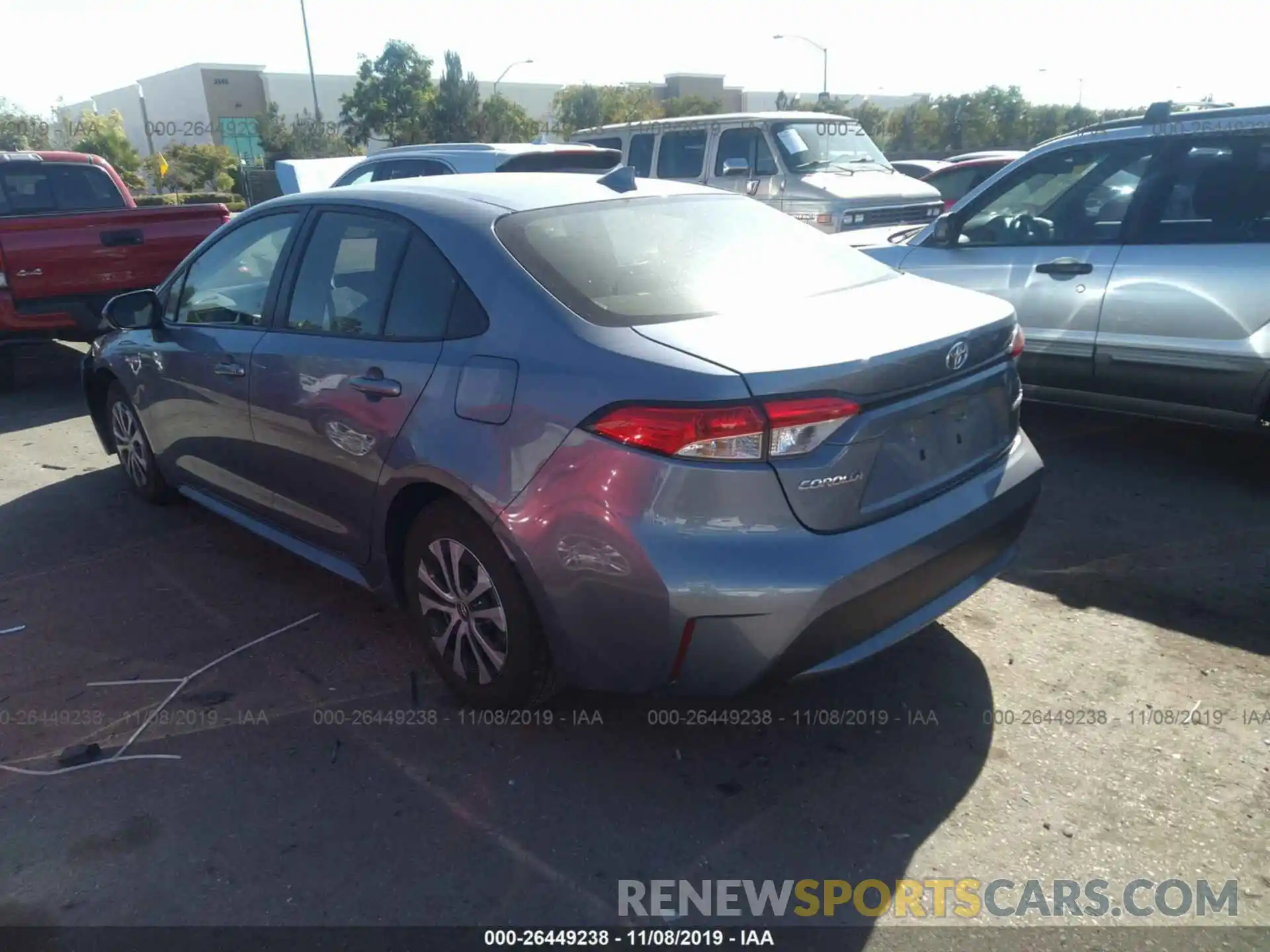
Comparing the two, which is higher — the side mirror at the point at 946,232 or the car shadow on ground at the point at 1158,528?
the side mirror at the point at 946,232

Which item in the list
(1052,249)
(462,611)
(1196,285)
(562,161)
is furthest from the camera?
(562,161)

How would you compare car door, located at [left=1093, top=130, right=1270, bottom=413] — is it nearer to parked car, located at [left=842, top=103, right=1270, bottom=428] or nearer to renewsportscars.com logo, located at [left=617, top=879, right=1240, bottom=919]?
parked car, located at [left=842, top=103, right=1270, bottom=428]

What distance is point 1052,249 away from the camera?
5.59 meters

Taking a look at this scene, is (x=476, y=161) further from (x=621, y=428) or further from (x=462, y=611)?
(x=621, y=428)

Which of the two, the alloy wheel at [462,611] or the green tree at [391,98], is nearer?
the alloy wheel at [462,611]

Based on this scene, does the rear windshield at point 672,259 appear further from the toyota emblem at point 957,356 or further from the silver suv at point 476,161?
the silver suv at point 476,161

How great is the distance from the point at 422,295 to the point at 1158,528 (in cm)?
350

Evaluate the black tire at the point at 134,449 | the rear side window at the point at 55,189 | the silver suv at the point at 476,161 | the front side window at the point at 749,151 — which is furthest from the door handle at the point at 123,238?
the front side window at the point at 749,151

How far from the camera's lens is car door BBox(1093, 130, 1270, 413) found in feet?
15.8

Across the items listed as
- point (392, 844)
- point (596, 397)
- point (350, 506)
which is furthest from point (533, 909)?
point (350, 506)

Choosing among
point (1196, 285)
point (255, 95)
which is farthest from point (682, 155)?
point (255, 95)

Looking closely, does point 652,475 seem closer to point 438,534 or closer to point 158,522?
point 438,534

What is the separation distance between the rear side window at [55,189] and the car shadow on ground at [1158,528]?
29.0 ft

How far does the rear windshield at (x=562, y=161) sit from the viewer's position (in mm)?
8492
